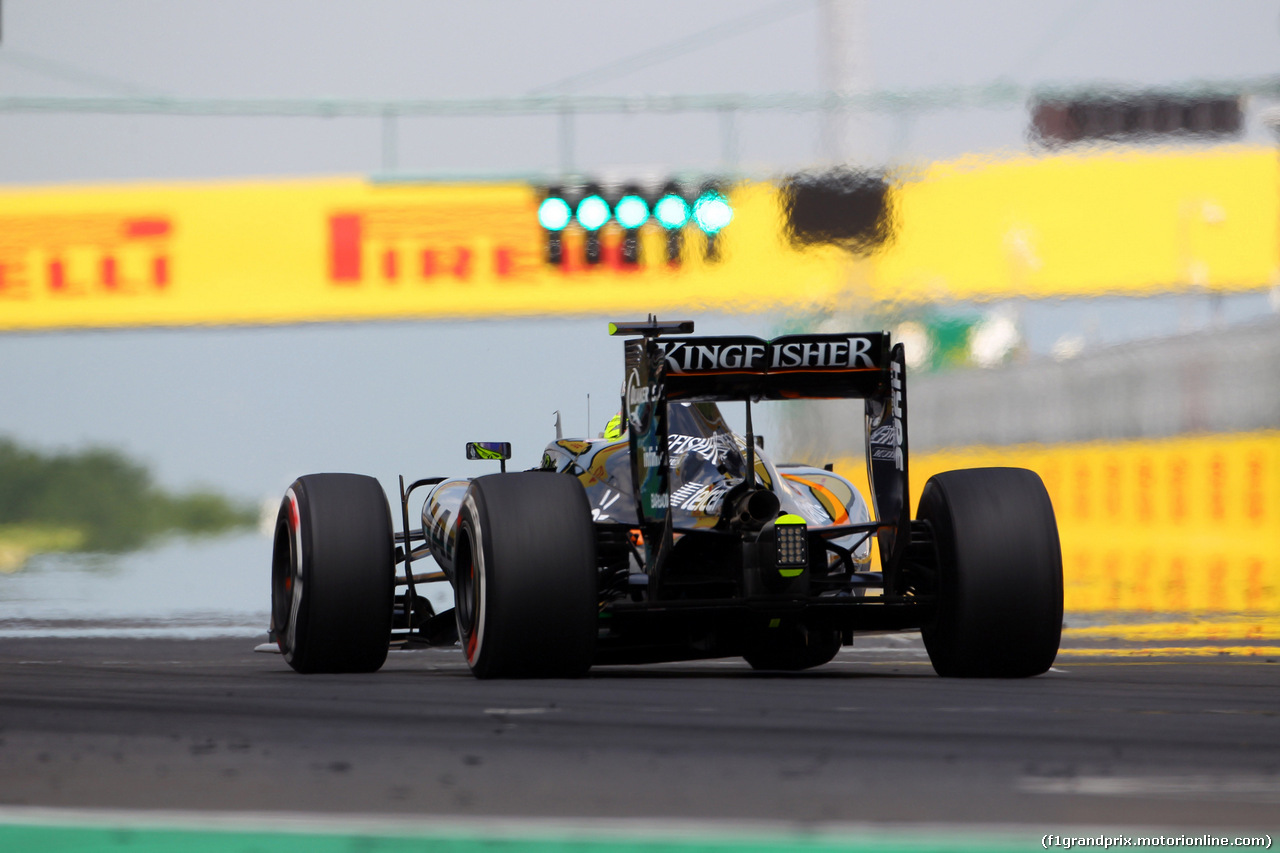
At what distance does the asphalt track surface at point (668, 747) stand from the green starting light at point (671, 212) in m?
5.57

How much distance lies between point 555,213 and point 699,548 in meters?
5.56

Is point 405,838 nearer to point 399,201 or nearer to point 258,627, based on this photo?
point 258,627

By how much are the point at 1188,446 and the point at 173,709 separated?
1620 cm

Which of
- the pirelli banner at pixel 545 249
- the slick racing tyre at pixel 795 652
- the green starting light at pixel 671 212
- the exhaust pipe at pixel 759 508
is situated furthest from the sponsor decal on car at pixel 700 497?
the pirelli banner at pixel 545 249

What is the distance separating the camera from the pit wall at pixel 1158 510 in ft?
67.4

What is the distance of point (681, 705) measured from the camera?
8094 mm

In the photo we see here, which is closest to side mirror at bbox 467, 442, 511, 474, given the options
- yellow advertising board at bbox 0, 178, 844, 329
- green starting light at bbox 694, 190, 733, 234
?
green starting light at bbox 694, 190, 733, 234

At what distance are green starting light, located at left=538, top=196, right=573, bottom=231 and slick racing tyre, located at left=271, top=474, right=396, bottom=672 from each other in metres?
4.83

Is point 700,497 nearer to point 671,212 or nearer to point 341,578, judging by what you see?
point 341,578

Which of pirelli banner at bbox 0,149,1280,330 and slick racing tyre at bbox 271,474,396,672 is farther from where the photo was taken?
pirelli banner at bbox 0,149,1280,330

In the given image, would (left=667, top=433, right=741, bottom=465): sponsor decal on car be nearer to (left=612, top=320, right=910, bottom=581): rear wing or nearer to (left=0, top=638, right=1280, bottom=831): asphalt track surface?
(left=612, top=320, right=910, bottom=581): rear wing

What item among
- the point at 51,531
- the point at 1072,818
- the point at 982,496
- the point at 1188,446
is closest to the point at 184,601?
the point at 51,531

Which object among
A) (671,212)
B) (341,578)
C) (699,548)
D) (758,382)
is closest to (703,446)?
(699,548)

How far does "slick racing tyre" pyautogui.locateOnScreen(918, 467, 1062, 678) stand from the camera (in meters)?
9.46
